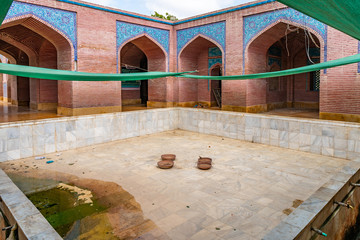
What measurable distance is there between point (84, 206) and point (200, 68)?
8.10 meters

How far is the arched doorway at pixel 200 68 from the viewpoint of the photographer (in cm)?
992

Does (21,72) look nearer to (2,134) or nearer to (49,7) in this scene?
(2,134)

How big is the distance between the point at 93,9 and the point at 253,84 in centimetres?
508

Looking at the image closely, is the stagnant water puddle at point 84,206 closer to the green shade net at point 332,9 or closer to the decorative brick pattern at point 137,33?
the green shade net at point 332,9

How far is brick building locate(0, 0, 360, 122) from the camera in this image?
6598mm

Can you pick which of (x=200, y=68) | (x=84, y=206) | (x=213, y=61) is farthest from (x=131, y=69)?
(x=84, y=206)

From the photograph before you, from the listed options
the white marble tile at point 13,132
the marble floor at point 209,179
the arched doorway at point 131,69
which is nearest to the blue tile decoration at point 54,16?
the white marble tile at point 13,132

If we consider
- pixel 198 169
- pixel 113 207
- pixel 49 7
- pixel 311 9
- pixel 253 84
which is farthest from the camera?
pixel 253 84

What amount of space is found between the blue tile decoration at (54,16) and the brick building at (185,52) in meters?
0.02

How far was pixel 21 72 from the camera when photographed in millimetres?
3422

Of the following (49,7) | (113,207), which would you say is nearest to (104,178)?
(113,207)

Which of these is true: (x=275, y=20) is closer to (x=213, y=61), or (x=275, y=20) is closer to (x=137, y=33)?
(x=213, y=61)

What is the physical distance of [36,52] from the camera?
30.3 ft

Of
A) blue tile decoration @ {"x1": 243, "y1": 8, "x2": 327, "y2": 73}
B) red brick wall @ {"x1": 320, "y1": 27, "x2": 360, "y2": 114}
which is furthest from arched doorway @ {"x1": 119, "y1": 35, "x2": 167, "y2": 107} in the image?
red brick wall @ {"x1": 320, "y1": 27, "x2": 360, "y2": 114}
